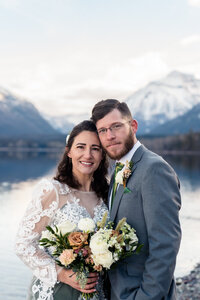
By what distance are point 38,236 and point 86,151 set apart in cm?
118

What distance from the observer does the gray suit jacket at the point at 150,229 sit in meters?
3.41

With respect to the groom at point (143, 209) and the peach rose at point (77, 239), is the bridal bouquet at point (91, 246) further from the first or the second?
the groom at point (143, 209)

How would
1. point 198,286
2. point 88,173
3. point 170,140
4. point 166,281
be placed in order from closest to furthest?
point 166,281 < point 88,173 < point 198,286 < point 170,140

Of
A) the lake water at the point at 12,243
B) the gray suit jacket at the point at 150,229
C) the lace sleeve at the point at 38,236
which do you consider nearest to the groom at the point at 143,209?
the gray suit jacket at the point at 150,229

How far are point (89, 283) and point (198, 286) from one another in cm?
972

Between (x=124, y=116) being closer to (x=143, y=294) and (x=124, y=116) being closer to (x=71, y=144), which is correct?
(x=71, y=144)

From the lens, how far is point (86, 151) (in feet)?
15.0

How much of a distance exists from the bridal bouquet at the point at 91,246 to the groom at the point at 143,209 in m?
0.17

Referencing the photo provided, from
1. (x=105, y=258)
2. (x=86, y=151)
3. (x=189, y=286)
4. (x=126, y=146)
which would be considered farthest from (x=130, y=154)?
(x=189, y=286)

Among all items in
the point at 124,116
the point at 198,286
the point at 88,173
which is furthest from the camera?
the point at 198,286

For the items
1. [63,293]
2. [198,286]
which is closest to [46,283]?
[63,293]

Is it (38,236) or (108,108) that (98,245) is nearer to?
(38,236)

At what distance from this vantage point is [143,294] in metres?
3.45

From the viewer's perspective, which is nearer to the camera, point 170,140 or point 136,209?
point 136,209
